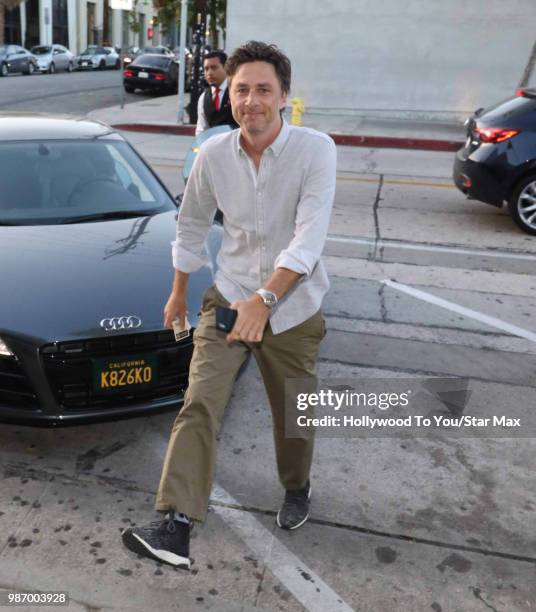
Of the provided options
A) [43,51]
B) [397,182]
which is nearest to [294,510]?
[397,182]

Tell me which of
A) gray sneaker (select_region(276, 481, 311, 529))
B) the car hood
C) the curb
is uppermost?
the car hood

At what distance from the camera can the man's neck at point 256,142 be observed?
2.51 m

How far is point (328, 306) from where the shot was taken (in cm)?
570

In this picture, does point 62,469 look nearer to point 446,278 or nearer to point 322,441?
point 322,441

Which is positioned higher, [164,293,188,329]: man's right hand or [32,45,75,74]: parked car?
[164,293,188,329]: man's right hand

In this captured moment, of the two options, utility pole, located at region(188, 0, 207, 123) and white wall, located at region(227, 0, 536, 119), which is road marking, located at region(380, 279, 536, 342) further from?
white wall, located at region(227, 0, 536, 119)

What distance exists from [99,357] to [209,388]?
0.84m

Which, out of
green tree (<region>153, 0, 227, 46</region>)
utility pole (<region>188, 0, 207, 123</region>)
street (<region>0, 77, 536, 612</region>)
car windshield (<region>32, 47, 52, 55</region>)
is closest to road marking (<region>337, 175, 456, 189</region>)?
street (<region>0, 77, 536, 612</region>)

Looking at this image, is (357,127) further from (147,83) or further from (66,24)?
(66,24)

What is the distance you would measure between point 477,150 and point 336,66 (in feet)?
35.5

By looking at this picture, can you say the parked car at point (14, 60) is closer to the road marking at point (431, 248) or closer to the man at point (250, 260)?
the road marking at point (431, 248)

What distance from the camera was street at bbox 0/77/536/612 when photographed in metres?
2.68

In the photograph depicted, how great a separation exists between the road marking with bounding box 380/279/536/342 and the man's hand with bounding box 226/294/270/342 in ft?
11.2

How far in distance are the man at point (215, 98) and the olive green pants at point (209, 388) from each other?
160 inches
